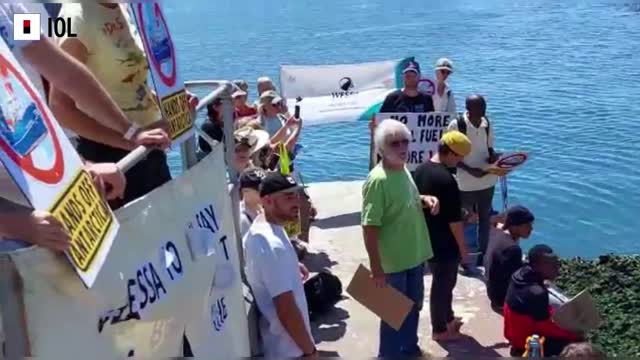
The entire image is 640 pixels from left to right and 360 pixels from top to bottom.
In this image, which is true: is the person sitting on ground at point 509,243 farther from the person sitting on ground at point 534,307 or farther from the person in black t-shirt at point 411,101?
the person in black t-shirt at point 411,101

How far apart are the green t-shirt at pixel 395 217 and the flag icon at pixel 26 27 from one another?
2790 millimetres

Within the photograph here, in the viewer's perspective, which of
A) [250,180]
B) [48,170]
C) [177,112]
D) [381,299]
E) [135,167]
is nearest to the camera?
[48,170]

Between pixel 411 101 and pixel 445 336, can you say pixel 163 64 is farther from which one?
pixel 411 101

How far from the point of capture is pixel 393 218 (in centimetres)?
518

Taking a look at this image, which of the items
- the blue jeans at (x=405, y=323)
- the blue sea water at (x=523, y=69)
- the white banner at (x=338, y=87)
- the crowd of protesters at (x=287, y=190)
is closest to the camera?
the crowd of protesters at (x=287, y=190)

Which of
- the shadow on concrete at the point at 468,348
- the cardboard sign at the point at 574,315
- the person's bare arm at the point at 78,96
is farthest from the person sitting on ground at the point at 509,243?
the person's bare arm at the point at 78,96

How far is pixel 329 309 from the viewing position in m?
6.68

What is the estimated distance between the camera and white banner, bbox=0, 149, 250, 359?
216 centimetres

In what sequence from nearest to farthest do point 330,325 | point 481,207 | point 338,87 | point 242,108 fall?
point 330,325, point 481,207, point 242,108, point 338,87

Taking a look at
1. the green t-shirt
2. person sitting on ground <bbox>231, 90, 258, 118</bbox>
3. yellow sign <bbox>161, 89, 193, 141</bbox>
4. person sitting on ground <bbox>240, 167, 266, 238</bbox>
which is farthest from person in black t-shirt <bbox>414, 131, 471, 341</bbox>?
person sitting on ground <bbox>231, 90, 258, 118</bbox>

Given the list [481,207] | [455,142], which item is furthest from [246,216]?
[481,207]

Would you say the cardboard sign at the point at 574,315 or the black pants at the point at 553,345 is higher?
the cardboard sign at the point at 574,315

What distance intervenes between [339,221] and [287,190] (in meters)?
5.07

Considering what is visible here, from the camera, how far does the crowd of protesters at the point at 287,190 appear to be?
9.22ft
